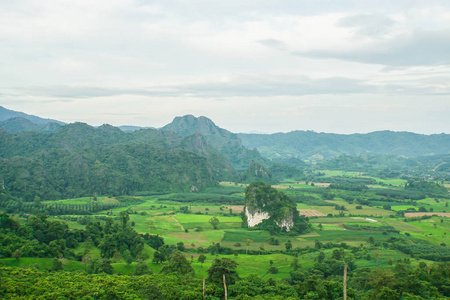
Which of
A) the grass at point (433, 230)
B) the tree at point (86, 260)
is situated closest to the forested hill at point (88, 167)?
the tree at point (86, 260)

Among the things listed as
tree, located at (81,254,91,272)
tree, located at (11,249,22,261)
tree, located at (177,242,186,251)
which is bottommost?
tree, located at (177,242,186,251)

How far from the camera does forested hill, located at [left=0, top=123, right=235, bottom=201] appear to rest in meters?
106

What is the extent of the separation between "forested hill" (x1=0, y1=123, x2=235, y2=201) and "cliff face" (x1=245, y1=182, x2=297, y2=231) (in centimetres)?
5330

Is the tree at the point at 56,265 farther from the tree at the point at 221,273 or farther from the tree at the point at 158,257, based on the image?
the tree at the point at 221,273

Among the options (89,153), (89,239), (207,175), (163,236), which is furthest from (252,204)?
(89,153)

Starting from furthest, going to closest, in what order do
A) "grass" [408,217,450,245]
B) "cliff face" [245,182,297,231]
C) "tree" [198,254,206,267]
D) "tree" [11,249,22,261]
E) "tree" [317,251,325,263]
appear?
1. "cliff face" [245,182,297,231]
2. "grass" [408,217,450,245]
3. "tree" [317,251,325,263]
4. "tree" [198,254,206,267]
5. "tree" [11,249,22,261]

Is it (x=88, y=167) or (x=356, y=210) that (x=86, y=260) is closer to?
(x=356, y=210)

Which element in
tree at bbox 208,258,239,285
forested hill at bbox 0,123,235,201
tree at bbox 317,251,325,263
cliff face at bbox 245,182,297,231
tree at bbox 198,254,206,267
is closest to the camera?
tree at bbox 208,258,239,285

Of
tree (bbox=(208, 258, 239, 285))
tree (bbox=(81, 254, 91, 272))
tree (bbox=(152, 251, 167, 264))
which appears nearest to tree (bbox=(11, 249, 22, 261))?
tree (bbox=(81, 254, 91, 272))

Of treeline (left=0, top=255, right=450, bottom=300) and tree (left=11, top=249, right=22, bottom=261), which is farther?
tree (left=11, top=249, right=22, bottom=261)

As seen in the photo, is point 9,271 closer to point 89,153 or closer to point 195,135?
point 89,153

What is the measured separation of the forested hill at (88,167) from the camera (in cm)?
10575

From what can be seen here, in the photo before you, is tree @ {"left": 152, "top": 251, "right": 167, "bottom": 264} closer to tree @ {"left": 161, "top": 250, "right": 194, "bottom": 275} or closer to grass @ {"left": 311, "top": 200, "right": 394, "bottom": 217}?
tree @ {"left": 161, "top": 250, "right": 194, "bottom": 275}

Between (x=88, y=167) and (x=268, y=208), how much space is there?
7653cm
